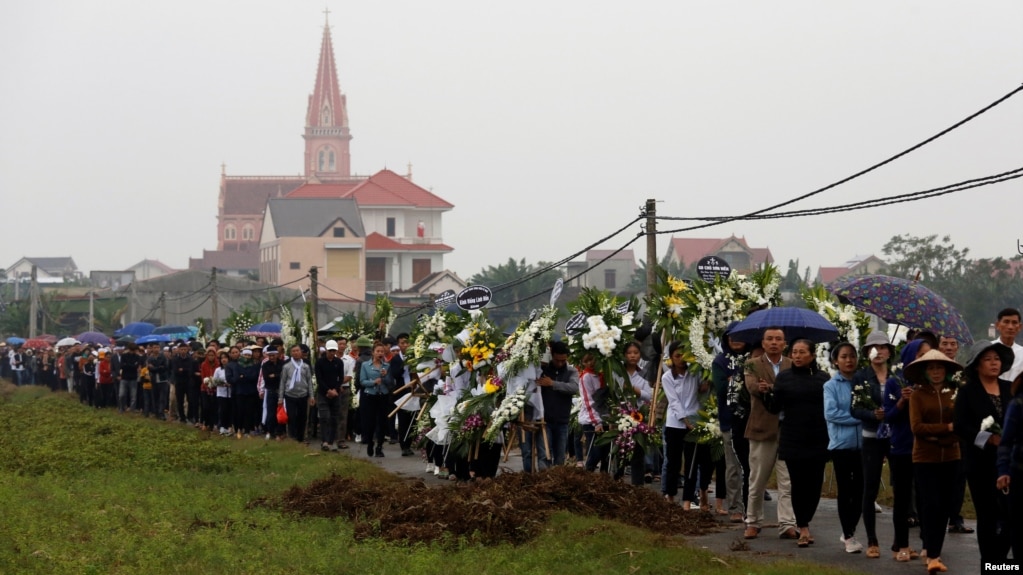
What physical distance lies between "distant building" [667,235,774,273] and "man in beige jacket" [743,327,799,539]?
290 feet

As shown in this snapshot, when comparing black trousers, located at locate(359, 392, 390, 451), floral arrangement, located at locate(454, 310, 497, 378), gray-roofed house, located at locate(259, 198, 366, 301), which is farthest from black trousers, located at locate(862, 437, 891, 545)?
gray-roofed house, located at locate(259, 198, 366, 301)

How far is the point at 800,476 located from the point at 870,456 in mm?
645

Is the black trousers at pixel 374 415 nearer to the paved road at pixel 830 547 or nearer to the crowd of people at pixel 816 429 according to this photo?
the crowd of people at pixel 816 429

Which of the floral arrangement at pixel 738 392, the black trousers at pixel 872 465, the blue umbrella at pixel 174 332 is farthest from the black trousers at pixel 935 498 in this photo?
the blue umbrella at pixel 174 332

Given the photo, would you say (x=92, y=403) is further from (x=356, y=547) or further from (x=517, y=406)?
(x=356, y=547)

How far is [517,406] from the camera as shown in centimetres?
1714

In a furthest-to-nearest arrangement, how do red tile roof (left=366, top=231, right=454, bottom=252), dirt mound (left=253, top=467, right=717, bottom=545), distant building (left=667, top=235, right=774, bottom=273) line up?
red tile roof (left=366, top=231, right=454, bottom=252), distant building (left=667, top=235, right=774, bottom=273), dirt mound (left=253, top=467, right=717, bottom=545)

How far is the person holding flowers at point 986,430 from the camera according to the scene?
10102mm

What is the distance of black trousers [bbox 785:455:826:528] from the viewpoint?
41.1ft

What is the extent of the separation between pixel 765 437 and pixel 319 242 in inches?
4242

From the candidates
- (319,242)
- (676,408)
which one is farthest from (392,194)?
(676,408)

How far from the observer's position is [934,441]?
1085cm

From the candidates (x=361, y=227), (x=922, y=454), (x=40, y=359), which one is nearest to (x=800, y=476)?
(x=922, y=454)

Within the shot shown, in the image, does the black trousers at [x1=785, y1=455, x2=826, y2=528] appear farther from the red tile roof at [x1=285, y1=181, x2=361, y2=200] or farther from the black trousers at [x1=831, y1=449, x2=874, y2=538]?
the red tile roof at [x1=285, y1=181, x2=361, y2=200]
